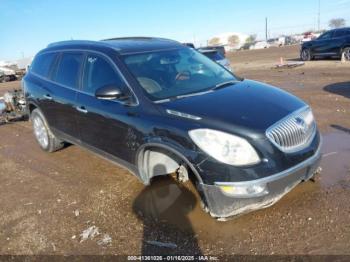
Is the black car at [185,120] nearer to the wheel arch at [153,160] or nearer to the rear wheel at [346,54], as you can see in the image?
the wheel arch at [153,160]

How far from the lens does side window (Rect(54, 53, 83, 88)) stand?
17.3 feet

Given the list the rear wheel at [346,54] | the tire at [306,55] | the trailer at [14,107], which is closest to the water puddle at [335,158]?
the trailer at [14,107]

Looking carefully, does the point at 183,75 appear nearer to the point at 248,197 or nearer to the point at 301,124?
the point at 301,124

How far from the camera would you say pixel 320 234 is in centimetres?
350

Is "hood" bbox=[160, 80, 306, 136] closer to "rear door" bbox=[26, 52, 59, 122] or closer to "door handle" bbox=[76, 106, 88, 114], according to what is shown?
"door handle" bbox=[76, 106, 88, 114]

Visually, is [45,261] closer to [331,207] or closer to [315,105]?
[331,207]

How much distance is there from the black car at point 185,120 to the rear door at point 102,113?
0.01 m

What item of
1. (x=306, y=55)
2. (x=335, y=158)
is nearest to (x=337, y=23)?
(x=306, y=55)

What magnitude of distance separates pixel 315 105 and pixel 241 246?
6285 mm

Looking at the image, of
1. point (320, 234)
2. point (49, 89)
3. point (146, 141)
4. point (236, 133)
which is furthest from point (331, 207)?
point (49, 89)

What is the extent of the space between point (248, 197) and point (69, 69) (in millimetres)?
3438

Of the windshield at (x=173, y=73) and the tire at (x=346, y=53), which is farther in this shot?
the tire at (x=346, y=53)

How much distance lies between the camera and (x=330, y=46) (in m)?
20.1

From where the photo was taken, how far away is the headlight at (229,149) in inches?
134
